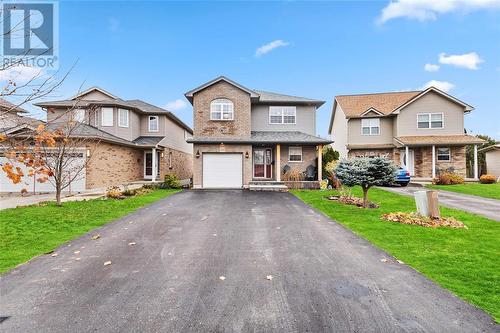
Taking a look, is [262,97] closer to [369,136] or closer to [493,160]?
[369,136]

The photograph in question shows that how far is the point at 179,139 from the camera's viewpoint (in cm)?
2845

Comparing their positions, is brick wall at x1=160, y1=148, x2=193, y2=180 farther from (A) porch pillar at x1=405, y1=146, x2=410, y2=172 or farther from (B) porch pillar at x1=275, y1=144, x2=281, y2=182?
(A) porch pillar at x1=405, y1=146, x2=410, y2=172

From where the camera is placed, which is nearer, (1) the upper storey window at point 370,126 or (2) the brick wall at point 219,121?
(2) the brick wall at point 219,121

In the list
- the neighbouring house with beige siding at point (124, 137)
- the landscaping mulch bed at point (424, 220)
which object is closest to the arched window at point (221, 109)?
the neighbouring house with beige siding at point (124, 137)

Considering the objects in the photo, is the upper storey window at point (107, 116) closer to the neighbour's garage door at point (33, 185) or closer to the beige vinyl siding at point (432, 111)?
the neighbour's garage door at point (33, 185)

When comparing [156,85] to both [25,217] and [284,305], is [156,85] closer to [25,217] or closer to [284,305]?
[25,217]

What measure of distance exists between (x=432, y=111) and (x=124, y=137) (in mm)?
27914

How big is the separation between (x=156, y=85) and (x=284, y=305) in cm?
3084

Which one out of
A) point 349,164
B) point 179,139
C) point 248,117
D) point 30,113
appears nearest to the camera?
point 30,113

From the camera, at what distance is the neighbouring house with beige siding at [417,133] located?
22812mm

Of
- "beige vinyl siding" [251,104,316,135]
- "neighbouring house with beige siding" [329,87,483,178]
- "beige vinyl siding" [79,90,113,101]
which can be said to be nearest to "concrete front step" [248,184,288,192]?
"beige vinyl siding" [251,104,316,135]

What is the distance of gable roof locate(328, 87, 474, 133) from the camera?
23.3 metres

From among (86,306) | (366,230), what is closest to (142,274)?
(86,306)

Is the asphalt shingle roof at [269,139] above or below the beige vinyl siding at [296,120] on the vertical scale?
below
